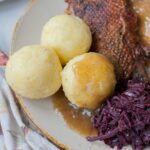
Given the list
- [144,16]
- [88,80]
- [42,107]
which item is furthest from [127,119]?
[144,16]

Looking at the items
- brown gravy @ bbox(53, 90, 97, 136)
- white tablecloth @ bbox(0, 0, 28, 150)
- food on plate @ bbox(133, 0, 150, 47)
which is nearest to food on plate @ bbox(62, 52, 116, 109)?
brown gravy @ bbox(53, 90, 97, 136)

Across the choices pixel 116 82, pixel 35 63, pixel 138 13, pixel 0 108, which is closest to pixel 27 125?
pixel 0 108

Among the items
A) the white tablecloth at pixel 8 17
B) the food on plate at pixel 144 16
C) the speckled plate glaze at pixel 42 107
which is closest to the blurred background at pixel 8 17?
the white tablecloth at pixel 8 17

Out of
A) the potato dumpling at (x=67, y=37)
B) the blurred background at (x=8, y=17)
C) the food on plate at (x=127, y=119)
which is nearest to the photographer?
the food on plate at (x=127, y=119)

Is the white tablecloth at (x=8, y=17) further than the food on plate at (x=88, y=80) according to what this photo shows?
Yes

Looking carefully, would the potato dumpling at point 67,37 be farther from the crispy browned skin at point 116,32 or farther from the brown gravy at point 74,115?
the brown gravy at point 74,115

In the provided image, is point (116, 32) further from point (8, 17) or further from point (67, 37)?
point (8, 17)
